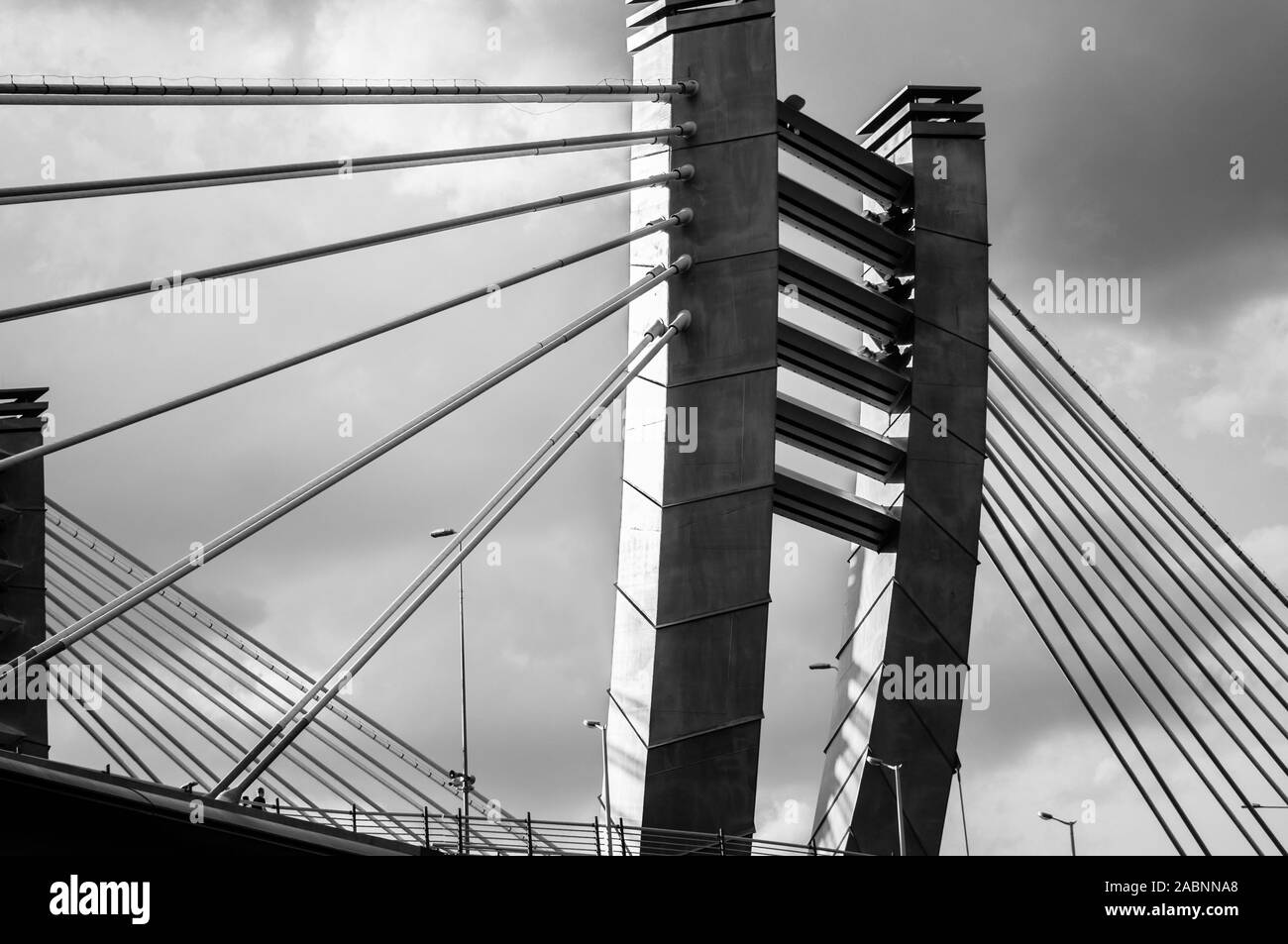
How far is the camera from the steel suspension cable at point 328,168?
1476 centimetres

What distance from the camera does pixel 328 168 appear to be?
17.9 m

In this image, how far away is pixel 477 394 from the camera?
64.3 feet

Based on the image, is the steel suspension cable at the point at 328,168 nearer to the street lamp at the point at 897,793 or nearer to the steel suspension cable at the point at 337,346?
the steel suspension cable at the point at 337,346

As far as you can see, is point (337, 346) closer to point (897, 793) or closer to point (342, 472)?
point (342, 472)

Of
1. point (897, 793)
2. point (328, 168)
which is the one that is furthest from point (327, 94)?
point (897, 793)

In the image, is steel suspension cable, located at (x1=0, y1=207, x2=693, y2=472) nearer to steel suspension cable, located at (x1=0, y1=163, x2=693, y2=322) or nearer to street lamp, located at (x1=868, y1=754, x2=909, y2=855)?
steel suspension cable, located at (x1=0, y1=163, x2=693, y2=322)

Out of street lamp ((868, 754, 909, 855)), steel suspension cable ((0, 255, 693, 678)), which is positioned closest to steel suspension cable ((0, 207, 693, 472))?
steel suspension cable ((0, 255, 693, 678))

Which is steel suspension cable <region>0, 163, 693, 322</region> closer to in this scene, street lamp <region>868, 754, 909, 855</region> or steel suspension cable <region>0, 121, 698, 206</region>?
steel suspension cable <region>0, 121, 698, 206</region>

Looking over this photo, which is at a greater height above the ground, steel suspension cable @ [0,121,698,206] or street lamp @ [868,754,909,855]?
steel suspension cable @ [0,121,698,206]

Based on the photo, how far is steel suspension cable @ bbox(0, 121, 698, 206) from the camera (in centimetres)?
1476

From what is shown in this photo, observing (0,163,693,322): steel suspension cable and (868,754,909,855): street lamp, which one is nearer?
(0,163,693,322): steel suspension cable

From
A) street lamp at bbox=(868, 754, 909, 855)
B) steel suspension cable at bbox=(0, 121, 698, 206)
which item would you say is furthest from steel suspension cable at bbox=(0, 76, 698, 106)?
street lamp at bbox=(868, 754, 909, 855)

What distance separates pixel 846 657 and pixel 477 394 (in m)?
11.1
